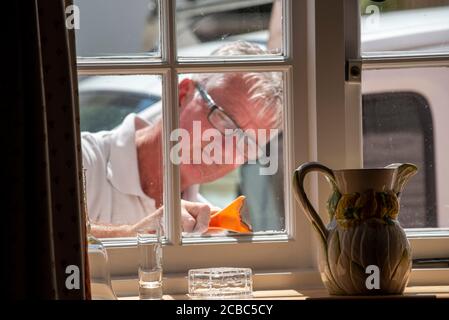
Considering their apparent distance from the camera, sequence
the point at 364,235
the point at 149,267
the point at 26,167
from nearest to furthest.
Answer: the point at 26,167
the point at 364,235
the point at 149,267

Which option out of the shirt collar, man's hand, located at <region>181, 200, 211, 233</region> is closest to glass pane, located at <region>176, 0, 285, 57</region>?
the shirt collar

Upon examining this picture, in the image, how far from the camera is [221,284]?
1.99 meters

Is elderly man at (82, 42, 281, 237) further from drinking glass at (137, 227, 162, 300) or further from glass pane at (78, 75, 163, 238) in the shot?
drinking glass at (137, 227, 162, 300)

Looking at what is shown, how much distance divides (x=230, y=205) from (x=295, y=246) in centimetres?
18

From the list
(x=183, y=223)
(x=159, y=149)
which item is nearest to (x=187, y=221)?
(x=183, y=223)

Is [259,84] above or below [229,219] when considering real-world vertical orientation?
above

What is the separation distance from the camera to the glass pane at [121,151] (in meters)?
2.12

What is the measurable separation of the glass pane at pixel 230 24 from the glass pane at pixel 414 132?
0.25 meters

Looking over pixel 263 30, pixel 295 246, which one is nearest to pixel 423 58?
pixel 263 30

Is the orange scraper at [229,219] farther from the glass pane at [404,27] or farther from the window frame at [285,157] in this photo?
the glass pane at [404,27]

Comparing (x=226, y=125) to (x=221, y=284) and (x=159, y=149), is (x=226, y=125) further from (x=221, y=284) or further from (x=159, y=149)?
(x=221, y=284)

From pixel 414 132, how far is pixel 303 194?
41cm

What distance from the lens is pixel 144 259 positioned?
77.5 inches

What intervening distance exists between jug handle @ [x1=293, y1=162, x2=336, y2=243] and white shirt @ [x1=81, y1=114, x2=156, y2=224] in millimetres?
388
